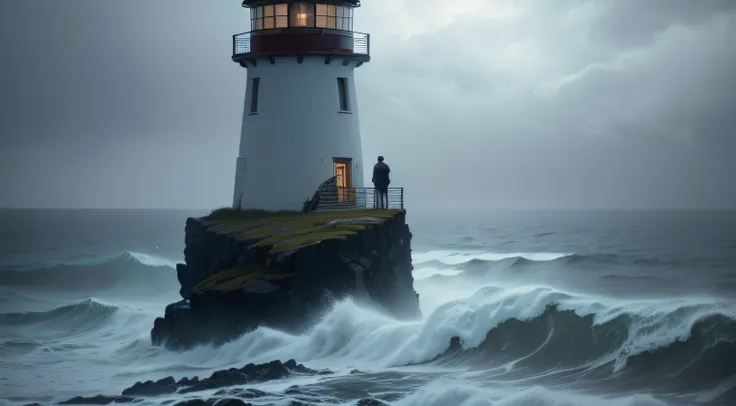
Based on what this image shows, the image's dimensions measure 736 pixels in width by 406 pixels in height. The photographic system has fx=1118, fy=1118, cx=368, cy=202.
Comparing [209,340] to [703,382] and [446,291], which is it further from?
[446,291]

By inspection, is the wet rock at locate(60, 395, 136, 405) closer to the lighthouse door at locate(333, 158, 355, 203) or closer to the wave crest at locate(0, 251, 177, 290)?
the lighthouse door at locate(333, 158, 355, 203)

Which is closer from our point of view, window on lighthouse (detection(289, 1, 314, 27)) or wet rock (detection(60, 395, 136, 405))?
wet rock (detection(60, 395, 136, 405))

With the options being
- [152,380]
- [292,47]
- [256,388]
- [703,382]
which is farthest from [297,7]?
[703,382]

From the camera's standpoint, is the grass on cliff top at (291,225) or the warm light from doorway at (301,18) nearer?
the grass on cliff top at (291,225)

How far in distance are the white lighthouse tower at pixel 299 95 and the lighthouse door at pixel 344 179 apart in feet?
0.10

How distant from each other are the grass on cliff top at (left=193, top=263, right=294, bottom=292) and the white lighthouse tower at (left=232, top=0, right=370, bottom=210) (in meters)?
6.05

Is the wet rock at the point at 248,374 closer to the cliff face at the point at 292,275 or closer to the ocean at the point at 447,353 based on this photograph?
the ocean at the point at 447,353

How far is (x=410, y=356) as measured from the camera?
21.1 m

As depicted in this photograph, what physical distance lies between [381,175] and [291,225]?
381 cm

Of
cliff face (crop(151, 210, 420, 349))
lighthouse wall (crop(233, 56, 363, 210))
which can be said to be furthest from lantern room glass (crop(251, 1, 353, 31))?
cliff face (crop(151, 210, 420, 349))

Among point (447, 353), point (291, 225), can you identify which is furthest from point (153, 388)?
point (291, 225)

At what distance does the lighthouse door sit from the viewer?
1266 inches

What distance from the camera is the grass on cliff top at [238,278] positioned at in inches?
939

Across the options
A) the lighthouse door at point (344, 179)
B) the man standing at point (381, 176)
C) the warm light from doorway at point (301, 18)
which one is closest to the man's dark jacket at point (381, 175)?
the man standing at point (381, 176)
